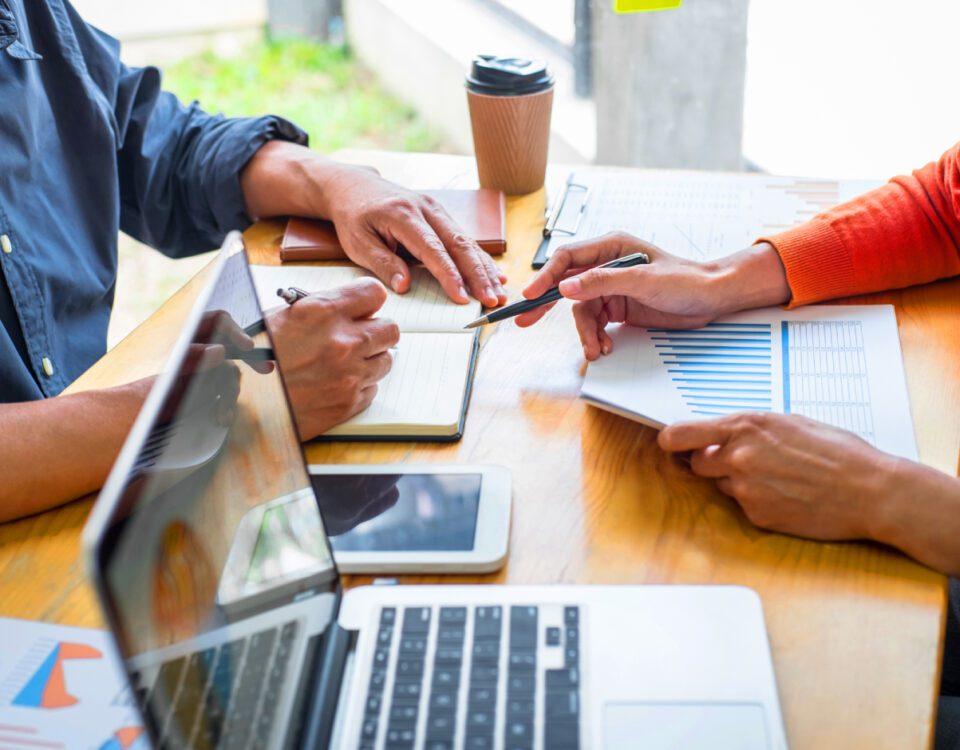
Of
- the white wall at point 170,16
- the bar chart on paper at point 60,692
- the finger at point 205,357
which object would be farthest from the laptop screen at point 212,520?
the white wall at point 170,16

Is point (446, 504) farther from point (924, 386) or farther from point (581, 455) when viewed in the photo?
point (924, 386)

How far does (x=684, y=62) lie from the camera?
1.90 metres

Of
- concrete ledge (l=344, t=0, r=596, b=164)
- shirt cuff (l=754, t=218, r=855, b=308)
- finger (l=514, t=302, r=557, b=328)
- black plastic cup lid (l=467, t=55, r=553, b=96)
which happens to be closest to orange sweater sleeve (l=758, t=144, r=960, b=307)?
shirt cuff (l=754, t=218, r=855, b=308)

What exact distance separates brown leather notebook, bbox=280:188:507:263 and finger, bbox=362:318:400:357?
0.29 m

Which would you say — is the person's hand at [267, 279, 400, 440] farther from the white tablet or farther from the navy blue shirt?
the navy blue shirt

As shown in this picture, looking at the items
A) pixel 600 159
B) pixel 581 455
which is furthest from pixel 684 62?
pixel 581 455

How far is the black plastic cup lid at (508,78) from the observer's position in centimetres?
125

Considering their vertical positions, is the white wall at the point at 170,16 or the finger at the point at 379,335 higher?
the finger at the point at 379,335

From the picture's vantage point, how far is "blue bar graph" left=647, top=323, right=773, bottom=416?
0.85 metres

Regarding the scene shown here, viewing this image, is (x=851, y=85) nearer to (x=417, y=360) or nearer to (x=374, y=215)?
(x=374, y=215)

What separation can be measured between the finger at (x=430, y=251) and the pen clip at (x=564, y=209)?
17cm

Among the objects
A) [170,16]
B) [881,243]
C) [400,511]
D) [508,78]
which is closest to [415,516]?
[400,511]

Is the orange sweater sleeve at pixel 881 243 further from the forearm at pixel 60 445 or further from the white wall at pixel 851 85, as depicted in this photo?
the white wall at pixel 851 85

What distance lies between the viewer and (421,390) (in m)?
0.91
